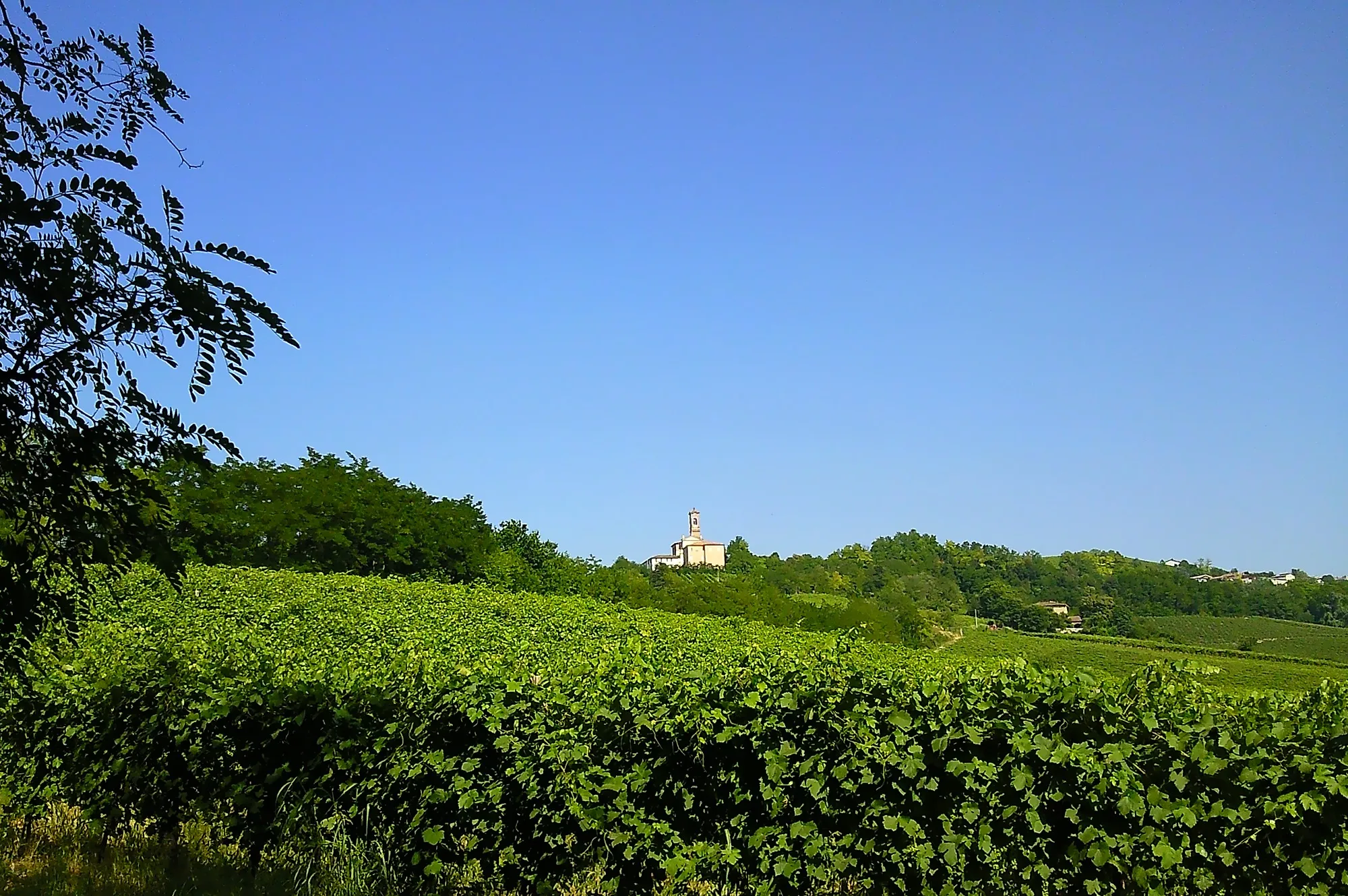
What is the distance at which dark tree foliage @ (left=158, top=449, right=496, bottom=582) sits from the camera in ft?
123

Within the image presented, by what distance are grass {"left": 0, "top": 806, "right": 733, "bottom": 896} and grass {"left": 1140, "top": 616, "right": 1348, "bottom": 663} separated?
68944mm

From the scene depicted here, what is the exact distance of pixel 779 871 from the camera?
490 cm

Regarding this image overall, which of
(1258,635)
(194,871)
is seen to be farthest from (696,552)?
(194,871)

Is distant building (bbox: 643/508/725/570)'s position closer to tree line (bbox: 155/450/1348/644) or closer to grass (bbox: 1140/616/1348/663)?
tree line (bbox: 155/450/1348/644)

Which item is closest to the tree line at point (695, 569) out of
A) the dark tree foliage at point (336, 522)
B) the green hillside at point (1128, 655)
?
the dark tree foliage at point (336, 522)

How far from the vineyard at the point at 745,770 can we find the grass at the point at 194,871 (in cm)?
11

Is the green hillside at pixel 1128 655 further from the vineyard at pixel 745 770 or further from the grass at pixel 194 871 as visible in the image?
the grass at pixel 194 871

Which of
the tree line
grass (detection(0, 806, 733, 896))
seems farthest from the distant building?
grass (detection(0, 806, 733, 896))

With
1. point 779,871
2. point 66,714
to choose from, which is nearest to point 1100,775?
point 779,871

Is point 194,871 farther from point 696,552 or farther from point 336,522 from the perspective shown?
point 696,552

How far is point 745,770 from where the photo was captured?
206 inches

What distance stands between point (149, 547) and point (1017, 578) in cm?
11474

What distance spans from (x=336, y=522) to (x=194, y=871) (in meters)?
36.3

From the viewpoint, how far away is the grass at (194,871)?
5.25m
